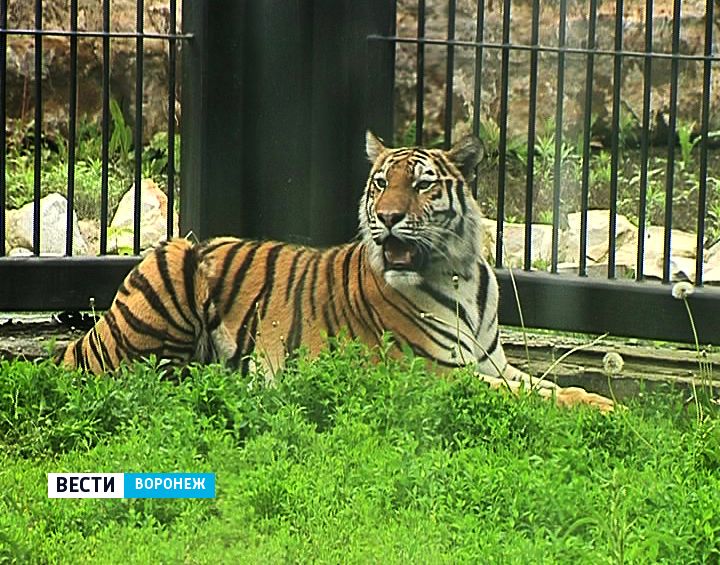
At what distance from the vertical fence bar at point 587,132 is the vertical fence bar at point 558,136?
0.16ft

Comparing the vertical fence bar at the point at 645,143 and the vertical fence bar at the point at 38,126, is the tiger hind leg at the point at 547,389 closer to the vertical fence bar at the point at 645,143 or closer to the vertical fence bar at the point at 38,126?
the vertical fence bar at the point at 645,143

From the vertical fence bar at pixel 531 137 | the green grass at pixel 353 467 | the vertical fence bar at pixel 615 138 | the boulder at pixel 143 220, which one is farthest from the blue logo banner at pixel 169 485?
the vertical fence bar at pixel 615 138

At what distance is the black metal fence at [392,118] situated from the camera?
308 centimetres

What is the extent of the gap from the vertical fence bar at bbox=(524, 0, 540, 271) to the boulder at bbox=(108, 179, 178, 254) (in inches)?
29.7

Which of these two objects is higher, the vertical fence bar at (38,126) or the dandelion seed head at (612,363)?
the vertical fence bar at (38,126)

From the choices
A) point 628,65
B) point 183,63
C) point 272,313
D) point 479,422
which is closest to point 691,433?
point 479,422

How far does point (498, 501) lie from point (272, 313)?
900mm

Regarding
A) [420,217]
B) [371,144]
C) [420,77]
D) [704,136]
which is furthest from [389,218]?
[704,136]

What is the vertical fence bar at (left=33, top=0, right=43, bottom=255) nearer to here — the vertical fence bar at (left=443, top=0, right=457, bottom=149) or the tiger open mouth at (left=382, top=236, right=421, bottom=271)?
the tiger open mouth at (left=382, top=236, right=421, bottom=271)

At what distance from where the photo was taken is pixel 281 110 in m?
3.16

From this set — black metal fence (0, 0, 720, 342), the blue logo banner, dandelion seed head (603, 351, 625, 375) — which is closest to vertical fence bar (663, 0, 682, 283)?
black metal fence (0, 0, 720, 342)

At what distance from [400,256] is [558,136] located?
506 millimetres

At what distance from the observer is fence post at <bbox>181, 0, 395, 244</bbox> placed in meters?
3.14

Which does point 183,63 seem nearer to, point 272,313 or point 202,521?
point 272,313
